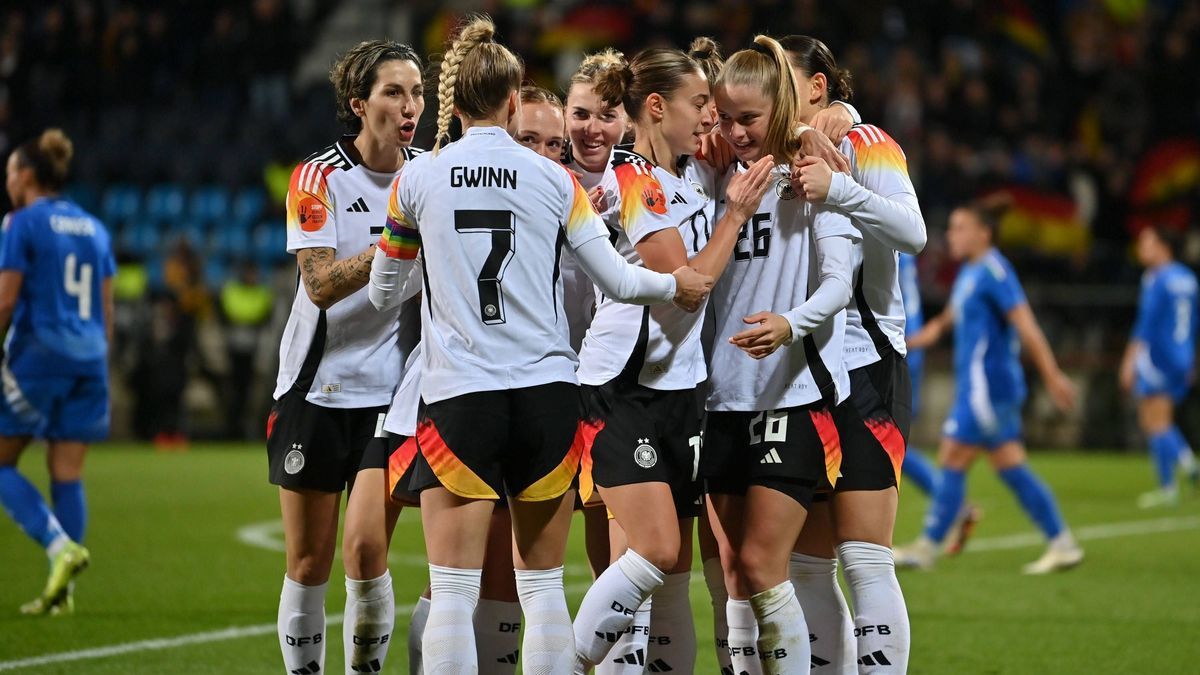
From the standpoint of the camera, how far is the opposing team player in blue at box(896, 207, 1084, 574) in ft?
32.6

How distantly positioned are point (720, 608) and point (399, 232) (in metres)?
1.81

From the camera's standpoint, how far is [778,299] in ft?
16.0

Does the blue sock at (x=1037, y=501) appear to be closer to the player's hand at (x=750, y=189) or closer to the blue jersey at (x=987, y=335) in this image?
the blue jersey at (x=987, y=335)

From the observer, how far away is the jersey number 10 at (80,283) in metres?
8.41

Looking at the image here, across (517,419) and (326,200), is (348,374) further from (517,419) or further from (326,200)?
(517,419)

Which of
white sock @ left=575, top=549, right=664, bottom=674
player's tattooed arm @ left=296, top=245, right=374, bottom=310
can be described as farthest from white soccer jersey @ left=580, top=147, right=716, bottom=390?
player's tattooed arm @ left=296, top=245, right=374, bottom=310

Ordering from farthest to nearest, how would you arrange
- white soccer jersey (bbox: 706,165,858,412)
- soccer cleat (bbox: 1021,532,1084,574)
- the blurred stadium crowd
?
the blurred stadium crowd
soccer cleat (bbox: 1021,532,1084,574)
white soccer jersey (bbox: 706,165,858,412)

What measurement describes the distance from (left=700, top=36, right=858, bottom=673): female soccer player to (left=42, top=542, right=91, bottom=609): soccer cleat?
425 centimetres

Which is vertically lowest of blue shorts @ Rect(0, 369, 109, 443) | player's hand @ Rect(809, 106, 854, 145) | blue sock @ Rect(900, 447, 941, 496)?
blue sock @ Rect(900, 447, 941, 496)

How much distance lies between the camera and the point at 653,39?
21266mm

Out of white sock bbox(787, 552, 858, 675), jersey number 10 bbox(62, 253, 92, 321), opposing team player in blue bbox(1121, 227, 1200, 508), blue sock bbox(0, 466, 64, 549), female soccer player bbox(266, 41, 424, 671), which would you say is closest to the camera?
white sock bbox(787, 552, 858, 675)

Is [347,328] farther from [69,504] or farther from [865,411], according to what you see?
[69,504]

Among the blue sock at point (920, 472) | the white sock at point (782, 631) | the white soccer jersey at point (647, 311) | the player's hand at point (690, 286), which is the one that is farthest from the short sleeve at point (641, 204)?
the blue sock at point (920, 472)

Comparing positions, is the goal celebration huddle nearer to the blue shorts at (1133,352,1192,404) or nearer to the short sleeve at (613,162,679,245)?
the short sleeve at (613,162,679,245)
